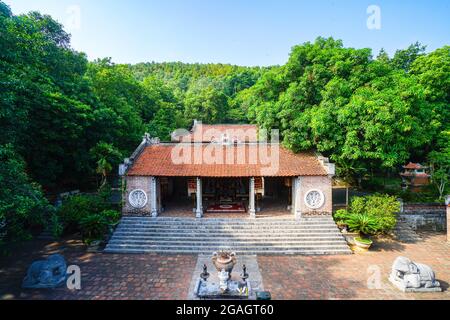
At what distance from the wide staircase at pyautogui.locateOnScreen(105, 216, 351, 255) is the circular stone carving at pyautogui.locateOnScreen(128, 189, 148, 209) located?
2.71 feet

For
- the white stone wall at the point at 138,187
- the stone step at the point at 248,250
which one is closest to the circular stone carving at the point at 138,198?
the white stone wall at the point at 138,187

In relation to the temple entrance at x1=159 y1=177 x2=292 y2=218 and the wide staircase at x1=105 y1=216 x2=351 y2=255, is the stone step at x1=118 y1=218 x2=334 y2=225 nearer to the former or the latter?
the wide staircase at x1=105 y1=216 x2=351 y2=255

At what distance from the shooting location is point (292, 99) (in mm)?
16891

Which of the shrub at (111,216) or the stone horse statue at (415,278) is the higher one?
the shrub at (111,216)

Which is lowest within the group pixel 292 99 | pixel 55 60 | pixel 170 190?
pixel 170 190

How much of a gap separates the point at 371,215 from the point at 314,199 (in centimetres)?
304

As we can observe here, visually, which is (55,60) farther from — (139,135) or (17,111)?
(17,111)

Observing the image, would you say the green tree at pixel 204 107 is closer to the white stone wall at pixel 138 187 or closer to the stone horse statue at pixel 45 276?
the white stone wall at pixel 138 187

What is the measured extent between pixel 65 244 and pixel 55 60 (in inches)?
540

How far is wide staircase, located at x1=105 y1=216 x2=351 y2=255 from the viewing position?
1331 centimetres

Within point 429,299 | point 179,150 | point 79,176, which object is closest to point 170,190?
point 179,150

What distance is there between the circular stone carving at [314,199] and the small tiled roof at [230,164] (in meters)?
1.17

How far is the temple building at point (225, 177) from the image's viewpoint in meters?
15.3

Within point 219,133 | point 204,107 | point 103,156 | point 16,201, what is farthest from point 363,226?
point 204,107
